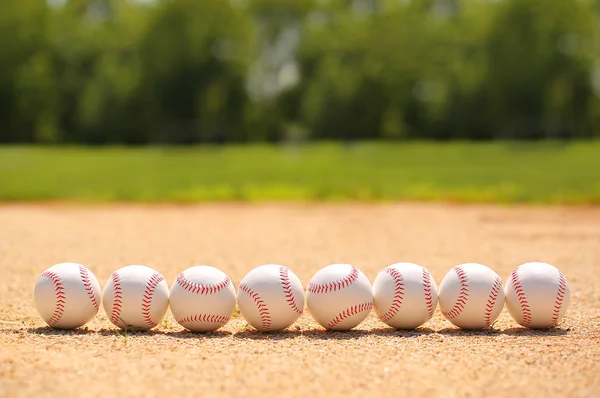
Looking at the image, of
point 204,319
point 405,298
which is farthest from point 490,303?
point 204,319

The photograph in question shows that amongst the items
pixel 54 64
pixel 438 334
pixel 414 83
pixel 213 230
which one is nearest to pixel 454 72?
pixel 414 83

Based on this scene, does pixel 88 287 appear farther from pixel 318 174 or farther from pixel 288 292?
pixel 318 174

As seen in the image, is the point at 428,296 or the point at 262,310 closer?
the point at 262,310

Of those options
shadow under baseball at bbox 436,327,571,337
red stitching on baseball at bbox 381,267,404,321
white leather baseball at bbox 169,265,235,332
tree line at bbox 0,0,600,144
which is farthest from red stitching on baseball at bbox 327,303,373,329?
tree line at bbox 0,0,600,144

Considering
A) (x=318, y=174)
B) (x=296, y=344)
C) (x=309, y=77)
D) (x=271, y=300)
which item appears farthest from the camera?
(x=309, y=77)

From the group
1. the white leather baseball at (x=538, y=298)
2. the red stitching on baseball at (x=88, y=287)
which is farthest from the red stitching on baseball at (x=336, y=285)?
the red stitching on baseball at (x=88, y=287)
